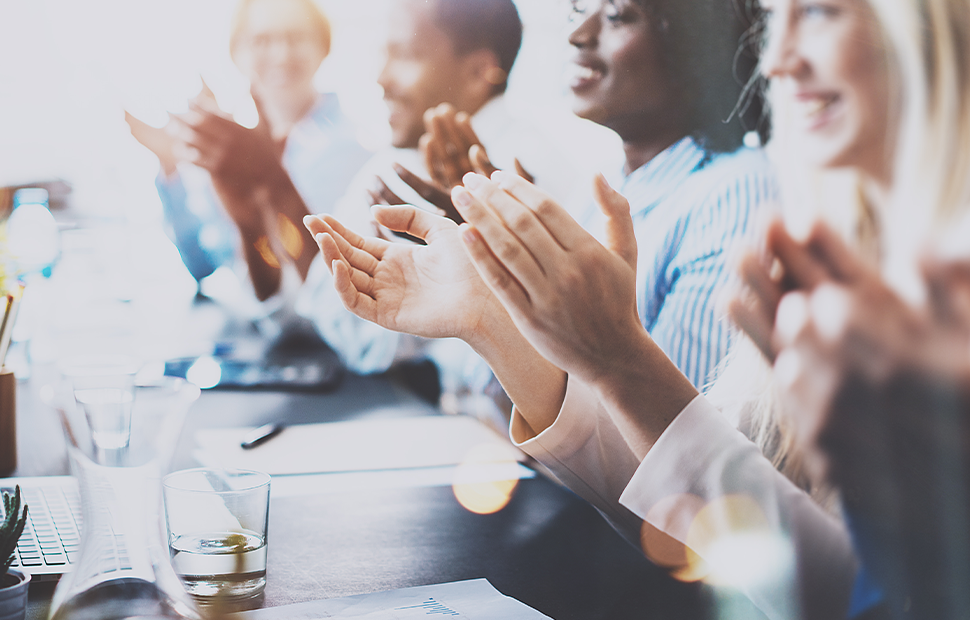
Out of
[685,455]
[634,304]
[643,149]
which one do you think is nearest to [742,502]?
[685,455]

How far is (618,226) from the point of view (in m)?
0.55

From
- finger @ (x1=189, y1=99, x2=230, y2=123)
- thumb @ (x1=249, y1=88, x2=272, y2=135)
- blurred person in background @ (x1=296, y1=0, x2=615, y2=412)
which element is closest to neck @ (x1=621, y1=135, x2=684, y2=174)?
blurred person in background @ (x1=296, y1=0, x2=615, y2=412)

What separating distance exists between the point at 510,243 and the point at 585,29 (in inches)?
25.7

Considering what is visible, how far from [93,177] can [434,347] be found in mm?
1219

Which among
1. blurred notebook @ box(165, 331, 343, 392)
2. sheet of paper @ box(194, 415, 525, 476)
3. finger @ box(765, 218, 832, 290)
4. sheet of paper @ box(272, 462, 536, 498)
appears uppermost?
finger @ box(765, 218, 832, 290)

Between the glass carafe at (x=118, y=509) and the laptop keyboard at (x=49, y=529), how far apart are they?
11 centimetres

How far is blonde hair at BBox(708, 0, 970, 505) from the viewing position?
1.71ft

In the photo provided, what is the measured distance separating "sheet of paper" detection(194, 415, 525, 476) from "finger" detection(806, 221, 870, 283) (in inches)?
24.7

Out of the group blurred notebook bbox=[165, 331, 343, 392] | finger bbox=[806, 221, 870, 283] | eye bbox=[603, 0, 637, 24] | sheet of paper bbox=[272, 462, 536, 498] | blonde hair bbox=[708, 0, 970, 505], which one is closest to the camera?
finger bbox=[806, 221, 870, 283]

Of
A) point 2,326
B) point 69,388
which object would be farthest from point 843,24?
point 2,326

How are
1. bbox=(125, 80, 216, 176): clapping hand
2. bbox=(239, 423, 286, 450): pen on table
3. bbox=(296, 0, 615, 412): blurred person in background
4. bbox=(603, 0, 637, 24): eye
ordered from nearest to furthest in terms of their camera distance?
1. bbox=(239, 423, 286, 450): pen on table
2. bbox=(603, 0, 637, 24): eye
3. bbox=(296, 0, 615, 412): blurred person in background
4. bbox=(125, 80, 216, 176): clapping hand

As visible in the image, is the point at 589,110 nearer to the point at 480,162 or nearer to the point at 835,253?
the point at 480,162

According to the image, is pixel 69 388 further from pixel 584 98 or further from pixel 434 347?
pixel 434 347

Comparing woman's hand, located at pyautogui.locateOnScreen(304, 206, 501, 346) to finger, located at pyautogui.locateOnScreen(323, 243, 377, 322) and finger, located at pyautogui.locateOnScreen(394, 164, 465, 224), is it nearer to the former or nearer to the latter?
finger, located at pyautogui.locateOnScreen(323, 243, 377, 322)
